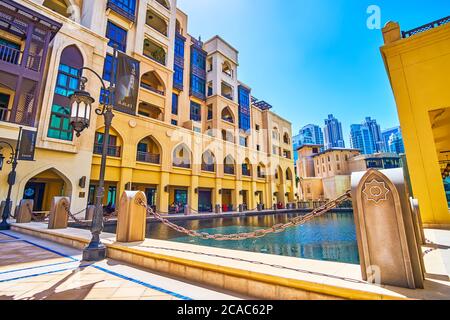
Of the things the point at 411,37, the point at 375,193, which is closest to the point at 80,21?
the point at 411,37

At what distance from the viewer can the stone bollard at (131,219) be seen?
17.1 feet

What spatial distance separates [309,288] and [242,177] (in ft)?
86.5

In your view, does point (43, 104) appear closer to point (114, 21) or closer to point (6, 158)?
point (6, 158)

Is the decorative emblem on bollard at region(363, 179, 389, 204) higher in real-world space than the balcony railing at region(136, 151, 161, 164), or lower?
lower

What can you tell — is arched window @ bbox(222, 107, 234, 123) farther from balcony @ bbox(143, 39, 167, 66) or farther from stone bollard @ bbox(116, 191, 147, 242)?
stone bollard @ bbox(116, 191, 147, 242)

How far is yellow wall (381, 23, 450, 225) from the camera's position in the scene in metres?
7.13

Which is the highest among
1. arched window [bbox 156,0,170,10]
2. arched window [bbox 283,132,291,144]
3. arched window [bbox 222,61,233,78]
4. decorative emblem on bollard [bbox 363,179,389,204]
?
arched window [bbox 156,0,170,10]

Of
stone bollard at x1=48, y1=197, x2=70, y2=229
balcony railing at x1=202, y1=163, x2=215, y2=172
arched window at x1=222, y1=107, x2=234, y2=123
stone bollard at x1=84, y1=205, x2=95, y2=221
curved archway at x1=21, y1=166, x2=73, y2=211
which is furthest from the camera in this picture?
arched window at x1=222, y1=107, x2=234, y2=123

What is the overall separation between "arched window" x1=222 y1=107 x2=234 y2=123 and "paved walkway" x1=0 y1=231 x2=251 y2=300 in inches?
1026

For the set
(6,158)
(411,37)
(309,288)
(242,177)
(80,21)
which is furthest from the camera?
(242,177)

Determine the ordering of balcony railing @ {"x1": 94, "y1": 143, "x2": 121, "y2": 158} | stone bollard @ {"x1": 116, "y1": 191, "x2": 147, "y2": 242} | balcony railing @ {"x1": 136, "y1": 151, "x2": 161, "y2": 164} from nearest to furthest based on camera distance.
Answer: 1. stone bollard @ {"x1": 116, "y1": 191, "x2": 147, "y2": 242}
2. balcony railing @ {"x1": 94, "y1": 143, "x2": 121, "y2": 158}
3. balcony railing @ {"x1": 136, "y1": 151, "x2": 161, "y2": 164}

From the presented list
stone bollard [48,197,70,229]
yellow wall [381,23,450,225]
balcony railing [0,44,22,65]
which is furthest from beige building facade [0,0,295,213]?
yellow wall [381,23,450,225]

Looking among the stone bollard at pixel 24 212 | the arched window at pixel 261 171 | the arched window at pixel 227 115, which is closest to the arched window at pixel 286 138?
the arched window at pixel 261 171

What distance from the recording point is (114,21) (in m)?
18.6
